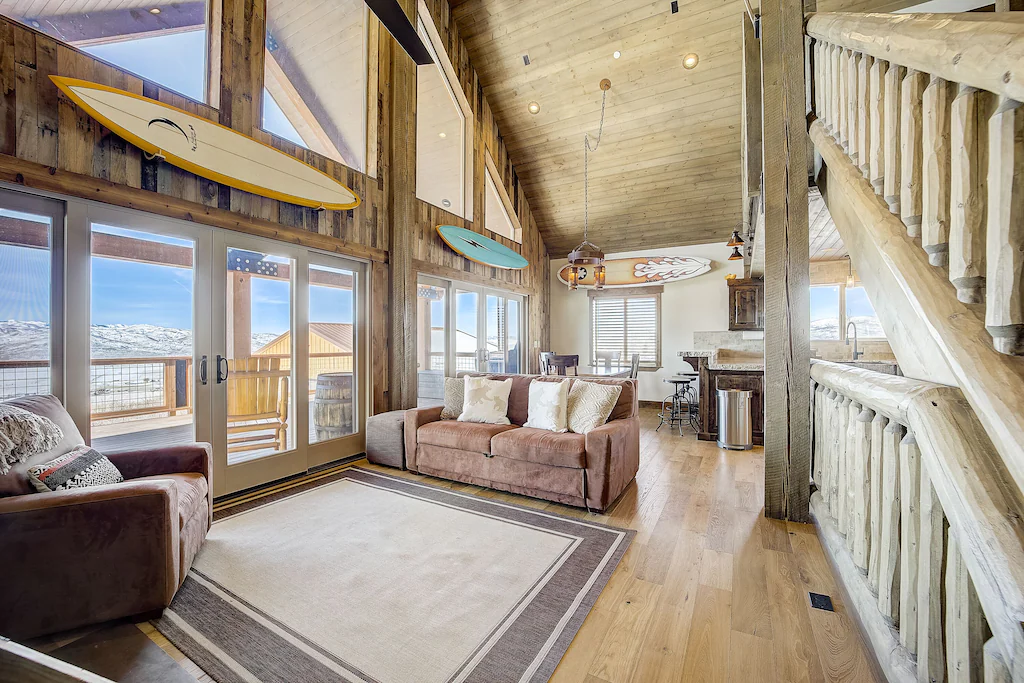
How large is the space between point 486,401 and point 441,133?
3.93m

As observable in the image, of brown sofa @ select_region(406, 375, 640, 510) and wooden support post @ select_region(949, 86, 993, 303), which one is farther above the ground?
wooden support post @ select_region(949, 86, 993, 303)

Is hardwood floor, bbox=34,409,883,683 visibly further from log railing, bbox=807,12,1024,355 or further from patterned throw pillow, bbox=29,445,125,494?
log railing, bbox=807,12,1024,355

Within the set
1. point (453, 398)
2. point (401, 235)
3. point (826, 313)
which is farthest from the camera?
point (826, 313)

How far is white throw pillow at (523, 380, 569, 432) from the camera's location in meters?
3.42

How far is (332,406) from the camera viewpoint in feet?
13.7

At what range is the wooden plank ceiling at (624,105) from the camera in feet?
16.5

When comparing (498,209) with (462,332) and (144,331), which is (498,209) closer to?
(462,332)

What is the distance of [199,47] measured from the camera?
125 inches

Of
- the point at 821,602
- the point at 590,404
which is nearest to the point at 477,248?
the point at 590,404

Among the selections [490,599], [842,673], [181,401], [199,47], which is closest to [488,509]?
[490,599]

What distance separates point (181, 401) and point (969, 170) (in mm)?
4087

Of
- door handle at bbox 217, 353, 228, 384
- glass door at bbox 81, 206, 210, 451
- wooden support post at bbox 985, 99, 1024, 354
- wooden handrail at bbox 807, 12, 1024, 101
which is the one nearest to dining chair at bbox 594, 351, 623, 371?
door handle at bbox 217, 353, 228, 384

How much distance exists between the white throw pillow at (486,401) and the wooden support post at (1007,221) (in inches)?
126

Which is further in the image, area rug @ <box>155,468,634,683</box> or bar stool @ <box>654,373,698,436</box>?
bar stool @ <box>654,373,698,436</box>
